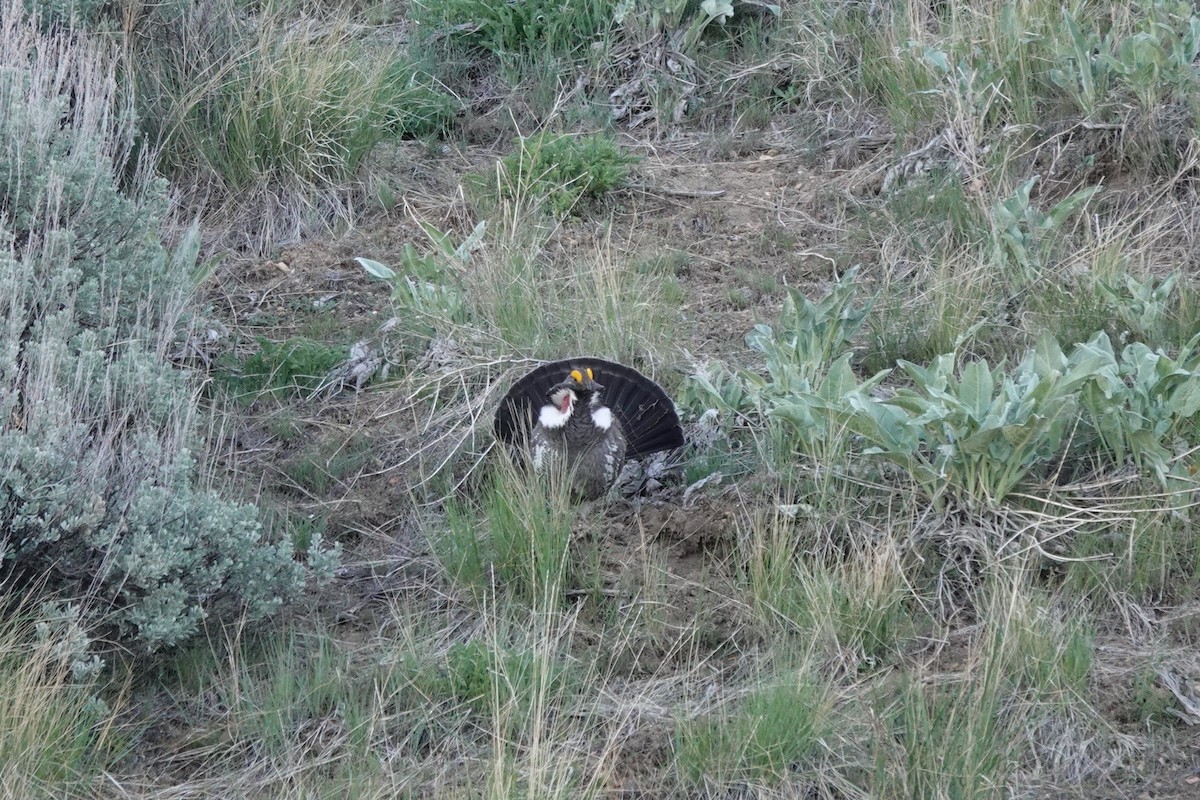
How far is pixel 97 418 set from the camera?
404 cm

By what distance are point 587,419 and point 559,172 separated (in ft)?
6.46

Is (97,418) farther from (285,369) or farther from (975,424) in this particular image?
(975,424)

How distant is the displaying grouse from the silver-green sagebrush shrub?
0.91 m

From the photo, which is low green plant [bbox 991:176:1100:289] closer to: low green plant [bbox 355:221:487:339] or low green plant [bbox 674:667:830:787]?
low green plant [bbox 355:221:487:339]

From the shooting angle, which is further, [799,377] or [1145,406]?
[799,377]

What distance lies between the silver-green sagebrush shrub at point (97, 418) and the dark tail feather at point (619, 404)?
0.92 metres

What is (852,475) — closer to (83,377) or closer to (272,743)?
(272,743)

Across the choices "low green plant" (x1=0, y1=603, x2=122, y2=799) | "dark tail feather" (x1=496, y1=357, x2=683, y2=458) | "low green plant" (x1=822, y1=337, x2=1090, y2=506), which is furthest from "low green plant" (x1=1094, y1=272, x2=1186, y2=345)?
"low green plant" (x1=0, y1=603, x2=122, y2=799)

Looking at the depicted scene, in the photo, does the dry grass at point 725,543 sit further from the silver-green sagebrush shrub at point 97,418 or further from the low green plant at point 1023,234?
the silver-green sagebrush shrub at point 97,418

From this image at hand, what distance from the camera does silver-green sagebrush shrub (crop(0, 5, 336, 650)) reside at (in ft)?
12.0

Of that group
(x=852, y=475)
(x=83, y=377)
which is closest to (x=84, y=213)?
(x=83, y=377)

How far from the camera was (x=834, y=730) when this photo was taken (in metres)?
3.40

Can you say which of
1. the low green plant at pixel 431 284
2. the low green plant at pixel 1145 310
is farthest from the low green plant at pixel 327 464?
the low green plant at pixel 1145 310

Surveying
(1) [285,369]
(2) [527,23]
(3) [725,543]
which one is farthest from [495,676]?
(2) [527,23]
